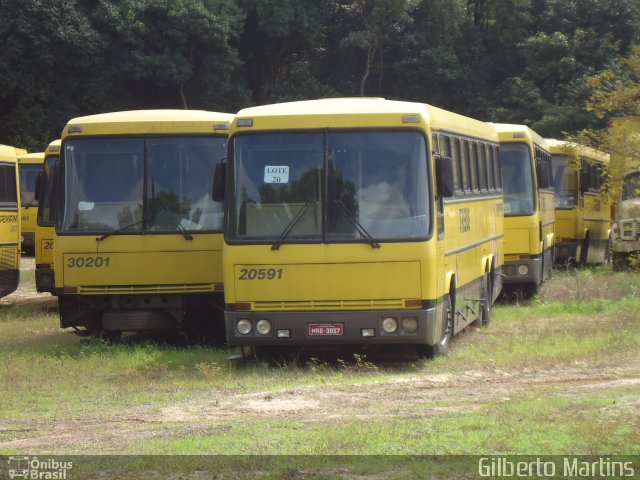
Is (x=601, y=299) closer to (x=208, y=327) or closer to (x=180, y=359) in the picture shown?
(x=208, y=327)

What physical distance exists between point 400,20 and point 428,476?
44.3 meters

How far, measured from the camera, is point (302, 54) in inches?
2131

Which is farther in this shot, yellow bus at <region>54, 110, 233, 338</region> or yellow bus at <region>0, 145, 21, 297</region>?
yellow bus at <region>0, 145, 21, 297</region>

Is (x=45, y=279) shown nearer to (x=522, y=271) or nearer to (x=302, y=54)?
(x=522, y=271)

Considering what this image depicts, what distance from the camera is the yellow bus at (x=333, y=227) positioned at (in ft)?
44.8

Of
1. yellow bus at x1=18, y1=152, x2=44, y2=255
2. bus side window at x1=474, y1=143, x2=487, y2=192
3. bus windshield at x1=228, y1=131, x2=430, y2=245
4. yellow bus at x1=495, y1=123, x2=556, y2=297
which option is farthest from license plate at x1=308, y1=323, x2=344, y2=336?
yellow bus at x1=18, y1=152, x2=44, y2=255

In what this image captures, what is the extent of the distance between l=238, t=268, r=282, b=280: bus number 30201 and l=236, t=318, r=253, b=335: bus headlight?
1.59ft

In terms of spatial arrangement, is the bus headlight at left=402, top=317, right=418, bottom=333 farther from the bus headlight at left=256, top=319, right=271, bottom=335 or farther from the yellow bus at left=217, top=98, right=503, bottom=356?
the bus headlight at left=256, top=319, right=271, bottom=335

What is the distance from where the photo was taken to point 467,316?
1695 cm

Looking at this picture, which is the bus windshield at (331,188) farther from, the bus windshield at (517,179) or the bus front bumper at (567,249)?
the bus front bumper at (567,249)

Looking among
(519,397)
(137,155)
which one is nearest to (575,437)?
(519,397)

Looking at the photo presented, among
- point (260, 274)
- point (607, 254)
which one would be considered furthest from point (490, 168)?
point (607, 254)

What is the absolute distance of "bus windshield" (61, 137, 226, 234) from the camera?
54.0 feet

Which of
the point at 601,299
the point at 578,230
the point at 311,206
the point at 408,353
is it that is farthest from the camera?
the point at 578,230
